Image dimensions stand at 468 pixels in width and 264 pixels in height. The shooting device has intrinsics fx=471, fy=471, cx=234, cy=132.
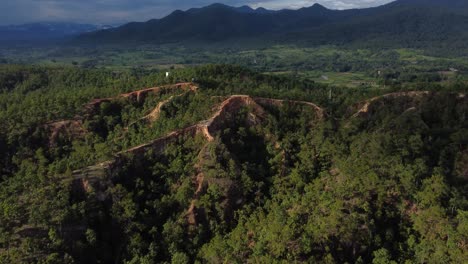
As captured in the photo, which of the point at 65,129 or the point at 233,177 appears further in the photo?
the point at 65,129

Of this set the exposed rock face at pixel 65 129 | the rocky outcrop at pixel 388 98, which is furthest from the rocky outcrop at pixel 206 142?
the exposed rock face at pixel 65 129

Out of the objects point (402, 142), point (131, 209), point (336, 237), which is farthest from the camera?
point (402, 142)

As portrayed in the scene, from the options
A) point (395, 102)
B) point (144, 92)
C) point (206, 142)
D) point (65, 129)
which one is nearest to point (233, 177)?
point (206, 142)

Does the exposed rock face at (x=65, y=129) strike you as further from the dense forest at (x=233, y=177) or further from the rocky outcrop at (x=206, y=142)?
the rocky outcrop at (x=206, y=142)

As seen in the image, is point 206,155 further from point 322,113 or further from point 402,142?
point 402,142

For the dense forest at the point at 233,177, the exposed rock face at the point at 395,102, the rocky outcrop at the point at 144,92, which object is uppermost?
the rocky outcrop at the point at 144,92

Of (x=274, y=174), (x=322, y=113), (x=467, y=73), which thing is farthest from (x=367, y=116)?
(x=467, y=73)

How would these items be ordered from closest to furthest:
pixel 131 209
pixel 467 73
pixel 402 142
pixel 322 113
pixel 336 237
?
1. pixel 336 237
2. pixel 131 209
3. pixel 402 142
4. pixel 322 113
5. pixel 467 73

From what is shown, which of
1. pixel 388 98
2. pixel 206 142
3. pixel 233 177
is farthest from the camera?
pixel 388 98

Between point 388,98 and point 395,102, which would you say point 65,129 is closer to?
point 388,98
